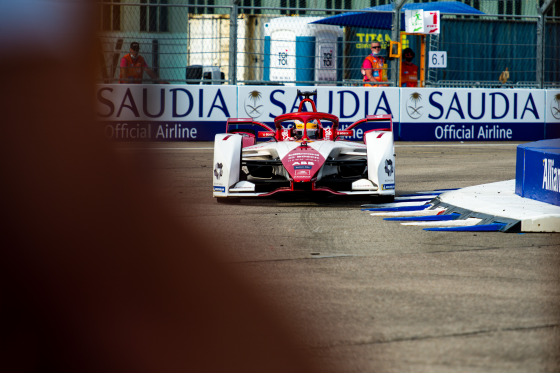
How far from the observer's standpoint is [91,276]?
3504 millimetres

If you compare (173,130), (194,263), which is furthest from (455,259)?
(173,130)

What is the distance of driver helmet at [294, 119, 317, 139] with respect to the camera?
7754 millimetres

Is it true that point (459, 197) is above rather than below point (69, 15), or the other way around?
below

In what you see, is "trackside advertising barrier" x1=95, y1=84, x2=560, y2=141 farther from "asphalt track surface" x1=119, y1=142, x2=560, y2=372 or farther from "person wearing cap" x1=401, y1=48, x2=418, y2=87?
"asphalt track surface" x1=119, y1=142, x2=560, y2=372

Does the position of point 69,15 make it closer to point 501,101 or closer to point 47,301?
point 47,301

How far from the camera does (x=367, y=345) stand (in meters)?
2.81

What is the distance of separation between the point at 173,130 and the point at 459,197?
7325mm

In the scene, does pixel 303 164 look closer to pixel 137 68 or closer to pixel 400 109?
pixel 137 68

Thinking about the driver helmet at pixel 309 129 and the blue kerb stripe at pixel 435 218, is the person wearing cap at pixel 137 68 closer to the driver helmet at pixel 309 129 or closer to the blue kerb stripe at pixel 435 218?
the blue kerb stripe at pixel 435 218

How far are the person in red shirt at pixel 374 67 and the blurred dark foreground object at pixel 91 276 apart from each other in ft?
34.2

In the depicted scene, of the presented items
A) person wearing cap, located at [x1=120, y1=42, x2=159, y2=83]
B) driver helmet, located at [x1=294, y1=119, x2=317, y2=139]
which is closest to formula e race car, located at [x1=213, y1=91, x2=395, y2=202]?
driver helmet, located at [x1=294, y1=119, x2=317, y2=139]

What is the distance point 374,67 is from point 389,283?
38.0ft

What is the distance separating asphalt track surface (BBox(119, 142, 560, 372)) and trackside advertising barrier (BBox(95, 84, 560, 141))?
6.19 metres

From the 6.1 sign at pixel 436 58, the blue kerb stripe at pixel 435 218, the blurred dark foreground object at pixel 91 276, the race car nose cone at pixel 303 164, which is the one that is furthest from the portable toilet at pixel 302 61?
the blurred dark foreground object at pixel 91 276
